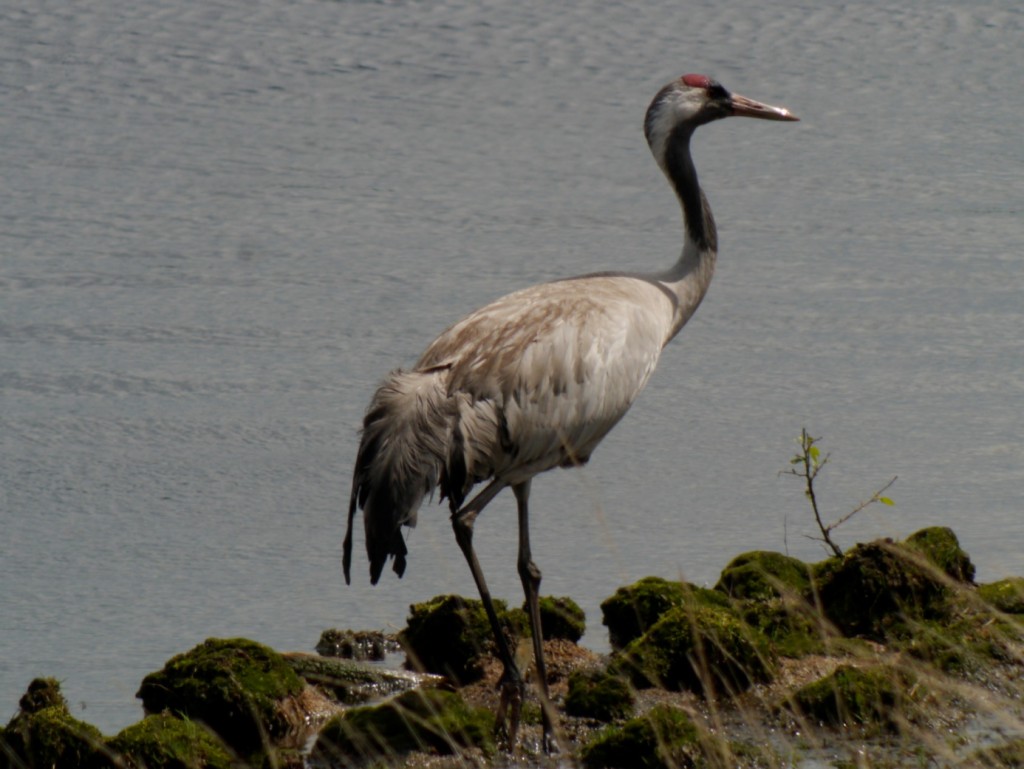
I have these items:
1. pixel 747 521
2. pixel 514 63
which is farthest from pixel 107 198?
pixel 747 521

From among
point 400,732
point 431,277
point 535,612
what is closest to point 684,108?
point 535,612

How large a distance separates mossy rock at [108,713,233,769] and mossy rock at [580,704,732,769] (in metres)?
1.12

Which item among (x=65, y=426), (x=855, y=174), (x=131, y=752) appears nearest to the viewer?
(x=131, y=752)

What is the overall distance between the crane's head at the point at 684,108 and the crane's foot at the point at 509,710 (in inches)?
93.3

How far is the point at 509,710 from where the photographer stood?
6.22m

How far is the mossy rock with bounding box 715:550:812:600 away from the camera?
23.7 ft

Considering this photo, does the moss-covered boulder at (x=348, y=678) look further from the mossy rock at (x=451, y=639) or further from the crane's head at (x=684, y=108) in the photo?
the crane's head at (x=684, y=108)

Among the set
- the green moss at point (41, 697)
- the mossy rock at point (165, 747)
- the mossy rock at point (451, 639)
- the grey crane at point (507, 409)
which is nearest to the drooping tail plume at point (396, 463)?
the grey crane at point (507, 409)

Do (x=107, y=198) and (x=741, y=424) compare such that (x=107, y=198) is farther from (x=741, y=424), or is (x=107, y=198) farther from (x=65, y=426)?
(x=741, y=424)

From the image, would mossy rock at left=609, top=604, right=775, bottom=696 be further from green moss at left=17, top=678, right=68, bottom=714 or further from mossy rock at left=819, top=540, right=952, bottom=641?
green moss at left=17, top=678, right=68, bottom=714

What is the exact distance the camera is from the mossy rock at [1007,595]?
23.0 ft

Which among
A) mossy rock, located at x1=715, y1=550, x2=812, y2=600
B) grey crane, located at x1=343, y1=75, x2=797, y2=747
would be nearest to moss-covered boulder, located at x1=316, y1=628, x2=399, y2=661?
grey crane, located at x1=343, y1=75, x2=797, y2=747

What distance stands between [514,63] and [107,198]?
5.16 metres

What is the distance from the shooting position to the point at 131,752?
557 cm
